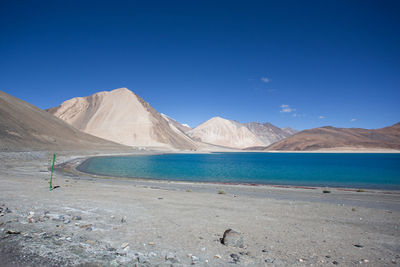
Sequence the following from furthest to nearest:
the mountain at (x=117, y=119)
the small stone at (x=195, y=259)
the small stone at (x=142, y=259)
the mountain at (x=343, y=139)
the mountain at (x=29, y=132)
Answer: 1. the mountain at (x=343, y=139)
2. the mountain at (x=117, y=119)
3. the mountain at (x=29, y=132)
4. the small stone at (x=195, y=259)
5. the small stone at (x=142, y=259)

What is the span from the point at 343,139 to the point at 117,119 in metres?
144

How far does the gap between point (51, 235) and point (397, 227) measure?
9.42 m

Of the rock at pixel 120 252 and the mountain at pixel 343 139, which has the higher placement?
the mountain at pixel 343 139

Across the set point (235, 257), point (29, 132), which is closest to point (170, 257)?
point (235, 257)

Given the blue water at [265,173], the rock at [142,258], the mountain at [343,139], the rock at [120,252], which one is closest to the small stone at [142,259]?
the rock at [142,258]

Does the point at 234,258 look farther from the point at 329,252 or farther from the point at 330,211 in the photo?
the point at 330,211

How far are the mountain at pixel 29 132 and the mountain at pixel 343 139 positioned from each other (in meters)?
133

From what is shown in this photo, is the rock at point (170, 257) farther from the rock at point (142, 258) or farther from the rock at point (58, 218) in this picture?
the rock at point (58, 218)

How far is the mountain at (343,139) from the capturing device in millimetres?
144375

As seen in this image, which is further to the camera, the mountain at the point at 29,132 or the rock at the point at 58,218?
the mountain at the point at 29,132

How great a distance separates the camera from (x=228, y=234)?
5.23 metres

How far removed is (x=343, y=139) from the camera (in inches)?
6206

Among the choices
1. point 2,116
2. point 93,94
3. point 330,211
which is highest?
point 93,94

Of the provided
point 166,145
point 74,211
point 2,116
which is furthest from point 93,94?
point 74,211
